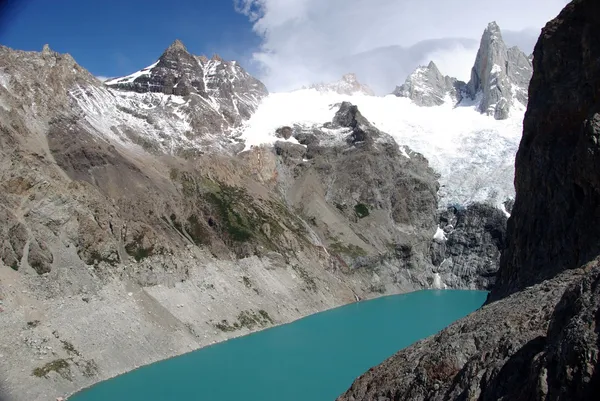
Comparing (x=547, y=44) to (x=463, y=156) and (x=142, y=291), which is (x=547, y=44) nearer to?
(x=142, y=291)

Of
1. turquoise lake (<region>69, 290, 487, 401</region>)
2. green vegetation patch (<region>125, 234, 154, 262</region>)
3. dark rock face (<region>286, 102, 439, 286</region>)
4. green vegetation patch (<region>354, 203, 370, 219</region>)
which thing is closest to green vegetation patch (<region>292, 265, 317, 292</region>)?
Answer: turquoise lake (<region>69, 290, 487, 401</region>)

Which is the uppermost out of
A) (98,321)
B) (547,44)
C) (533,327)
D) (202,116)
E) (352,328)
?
(202,116)

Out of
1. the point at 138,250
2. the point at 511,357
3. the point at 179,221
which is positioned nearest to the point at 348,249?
the point at 179,221

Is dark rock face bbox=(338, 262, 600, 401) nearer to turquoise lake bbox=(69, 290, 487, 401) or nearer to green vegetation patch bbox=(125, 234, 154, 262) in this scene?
turquoise lake bbox=(69, 290, 487, 401)

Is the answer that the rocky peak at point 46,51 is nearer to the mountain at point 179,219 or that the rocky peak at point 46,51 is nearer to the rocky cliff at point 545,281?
the mountain at point 179,219

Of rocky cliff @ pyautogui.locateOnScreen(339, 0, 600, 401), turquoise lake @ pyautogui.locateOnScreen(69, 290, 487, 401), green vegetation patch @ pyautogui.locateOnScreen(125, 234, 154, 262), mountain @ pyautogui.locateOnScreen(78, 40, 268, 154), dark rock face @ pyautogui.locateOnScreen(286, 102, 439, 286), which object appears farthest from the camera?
dark rock face @ pyautogui.locateOnScreen(286, 102, 439, 286)

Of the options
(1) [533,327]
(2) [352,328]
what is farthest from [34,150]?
(1) [533,327]

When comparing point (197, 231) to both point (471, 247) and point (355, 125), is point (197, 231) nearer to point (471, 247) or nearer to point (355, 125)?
point (471, 247)
